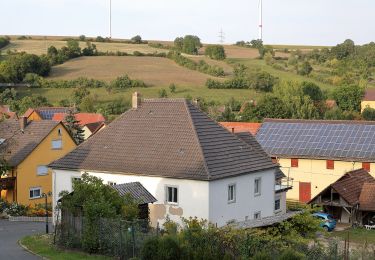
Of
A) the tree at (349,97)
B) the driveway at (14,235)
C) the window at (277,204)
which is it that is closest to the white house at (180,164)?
the driveway at (14,235)

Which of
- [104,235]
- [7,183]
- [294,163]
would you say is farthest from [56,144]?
[104,235]

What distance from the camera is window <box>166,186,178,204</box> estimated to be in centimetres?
3619

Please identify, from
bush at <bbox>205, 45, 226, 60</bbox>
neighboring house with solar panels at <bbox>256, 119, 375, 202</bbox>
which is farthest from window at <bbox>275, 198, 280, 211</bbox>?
bush at <bbox>205, 45, 226, 60</bbox>

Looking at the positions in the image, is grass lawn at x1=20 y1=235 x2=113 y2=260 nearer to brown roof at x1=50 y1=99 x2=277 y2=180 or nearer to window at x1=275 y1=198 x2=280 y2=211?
brown roof at x1=50 y1=99 x2=277 y2=180

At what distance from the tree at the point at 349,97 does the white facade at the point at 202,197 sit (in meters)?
81.3

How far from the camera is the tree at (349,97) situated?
117 meters

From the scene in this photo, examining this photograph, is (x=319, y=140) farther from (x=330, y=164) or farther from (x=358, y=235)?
(x=358, y=235)

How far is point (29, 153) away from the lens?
167 feet

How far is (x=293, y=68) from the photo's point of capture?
478 feet

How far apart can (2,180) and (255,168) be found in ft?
63.8


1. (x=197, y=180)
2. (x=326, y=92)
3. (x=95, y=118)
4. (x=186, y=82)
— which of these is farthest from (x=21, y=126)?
(x=326, y=92)

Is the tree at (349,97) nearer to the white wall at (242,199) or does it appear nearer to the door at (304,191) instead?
the door at (304,191)

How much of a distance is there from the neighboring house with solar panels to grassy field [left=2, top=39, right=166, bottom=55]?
8504 centimetres

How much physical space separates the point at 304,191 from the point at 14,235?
90.4ft
